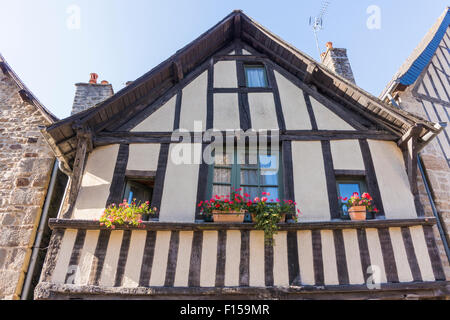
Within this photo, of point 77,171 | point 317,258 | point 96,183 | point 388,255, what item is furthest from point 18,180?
point 388,255

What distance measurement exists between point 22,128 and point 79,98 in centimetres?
121

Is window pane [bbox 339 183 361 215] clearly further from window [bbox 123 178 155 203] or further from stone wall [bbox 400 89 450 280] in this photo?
window [bbox 123 178 155 203]

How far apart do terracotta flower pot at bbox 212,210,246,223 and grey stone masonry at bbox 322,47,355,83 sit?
4042mm

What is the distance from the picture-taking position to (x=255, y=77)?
657 cm

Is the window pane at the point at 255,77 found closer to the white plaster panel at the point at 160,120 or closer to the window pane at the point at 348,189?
the white plaster panel at the point at 160,120

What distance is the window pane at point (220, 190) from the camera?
16.6ft

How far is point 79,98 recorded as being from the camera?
283 inches

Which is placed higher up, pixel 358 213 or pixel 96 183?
pixel 96 183

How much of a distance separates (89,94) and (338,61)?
5136 millimetres

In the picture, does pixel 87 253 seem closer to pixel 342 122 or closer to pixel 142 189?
pixel 142 189

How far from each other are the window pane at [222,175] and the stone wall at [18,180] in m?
2.97

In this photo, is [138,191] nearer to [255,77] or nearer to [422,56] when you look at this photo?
[255,77]

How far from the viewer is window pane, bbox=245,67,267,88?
6.41 metres

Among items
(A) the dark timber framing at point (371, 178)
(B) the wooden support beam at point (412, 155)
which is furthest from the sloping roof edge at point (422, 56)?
(A) the dark timber framing at point (371, 178)
